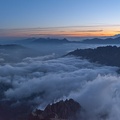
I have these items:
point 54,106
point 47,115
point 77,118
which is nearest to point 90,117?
point 77,118

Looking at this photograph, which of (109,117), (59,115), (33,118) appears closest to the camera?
(33,118)

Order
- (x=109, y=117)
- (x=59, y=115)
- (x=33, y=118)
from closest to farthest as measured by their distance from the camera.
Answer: (x=33, y=118) → (x=59, y=115) → (x=109, y=117)

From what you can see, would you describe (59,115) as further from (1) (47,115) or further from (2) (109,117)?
(2) (109,117)

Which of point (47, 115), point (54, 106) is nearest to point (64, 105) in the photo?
point (54, 106)

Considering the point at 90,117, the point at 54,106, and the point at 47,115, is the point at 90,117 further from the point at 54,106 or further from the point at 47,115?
the point at 47,115

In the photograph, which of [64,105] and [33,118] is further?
[64,105]

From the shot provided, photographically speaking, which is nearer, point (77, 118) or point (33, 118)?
point (33, 118)
